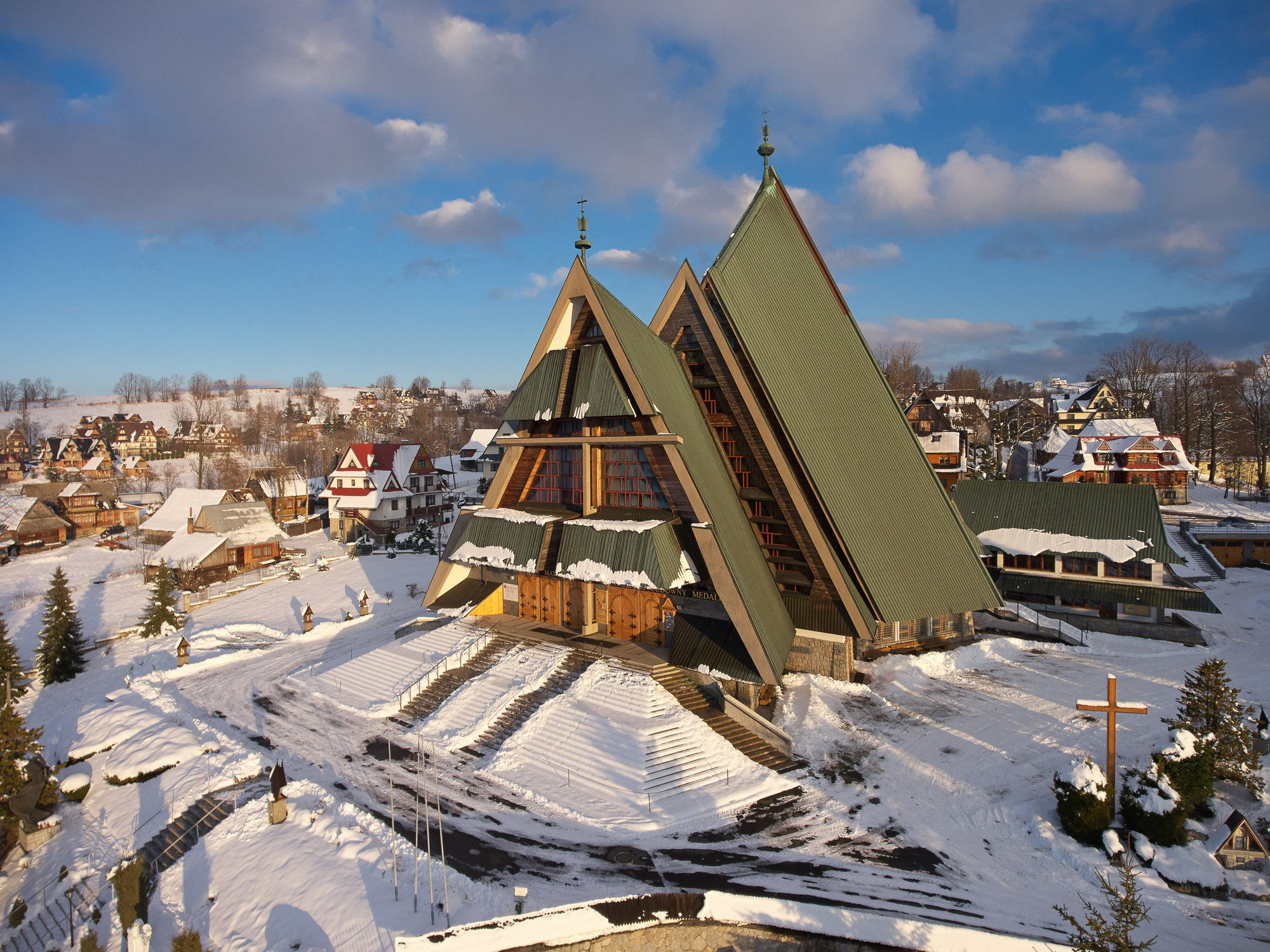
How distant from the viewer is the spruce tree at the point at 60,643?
73.8ft

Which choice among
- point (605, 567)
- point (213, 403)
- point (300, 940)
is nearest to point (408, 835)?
point (300, 940)

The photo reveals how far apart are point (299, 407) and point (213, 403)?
3181 centimetres

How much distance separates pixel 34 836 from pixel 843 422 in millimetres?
21900

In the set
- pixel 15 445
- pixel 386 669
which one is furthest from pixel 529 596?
pixel 15 445

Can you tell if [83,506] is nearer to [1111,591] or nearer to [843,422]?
[843,422]

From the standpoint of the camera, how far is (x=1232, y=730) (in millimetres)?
12219

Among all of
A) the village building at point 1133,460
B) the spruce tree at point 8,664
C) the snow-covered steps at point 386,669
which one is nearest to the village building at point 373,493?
the spruce tree at point 8,664

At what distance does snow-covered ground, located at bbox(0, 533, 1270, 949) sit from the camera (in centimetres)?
989

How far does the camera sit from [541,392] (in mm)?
18297

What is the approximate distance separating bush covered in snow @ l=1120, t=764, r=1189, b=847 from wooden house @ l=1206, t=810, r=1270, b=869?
53 centimetres

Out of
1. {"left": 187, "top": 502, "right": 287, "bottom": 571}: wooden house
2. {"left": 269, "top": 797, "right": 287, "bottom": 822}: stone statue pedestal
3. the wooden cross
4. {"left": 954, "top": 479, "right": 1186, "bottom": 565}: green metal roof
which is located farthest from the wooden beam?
{"left": 187, "top": 502, "right": 287, "bottom": 571}: wooden house

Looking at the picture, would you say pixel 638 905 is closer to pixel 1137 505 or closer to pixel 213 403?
pixel 1137 505

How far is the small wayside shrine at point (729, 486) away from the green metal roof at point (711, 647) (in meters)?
0.05

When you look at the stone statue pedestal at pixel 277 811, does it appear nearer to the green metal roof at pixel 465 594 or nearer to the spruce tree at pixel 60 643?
the green metal roof at pixel 465 594
